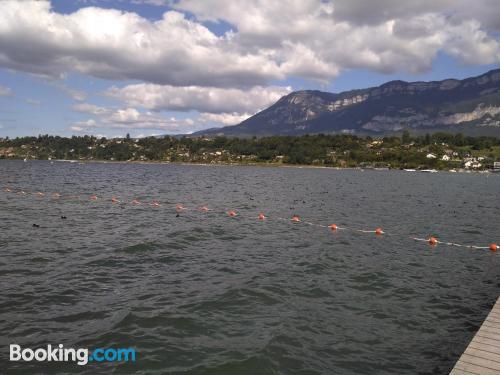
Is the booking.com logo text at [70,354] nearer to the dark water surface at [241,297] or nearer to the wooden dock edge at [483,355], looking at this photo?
the dark water surface at [241,297]

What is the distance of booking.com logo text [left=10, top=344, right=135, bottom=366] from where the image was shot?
12367 millimetres

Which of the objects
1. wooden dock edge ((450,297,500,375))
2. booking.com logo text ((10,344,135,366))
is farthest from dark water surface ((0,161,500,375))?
wooden dock edge ((450,297,500,375))

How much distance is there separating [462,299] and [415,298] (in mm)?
2294

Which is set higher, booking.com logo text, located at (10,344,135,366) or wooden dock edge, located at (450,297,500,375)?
wooden dock edge, located at (450,297,500,375)

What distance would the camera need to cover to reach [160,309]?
16469mm

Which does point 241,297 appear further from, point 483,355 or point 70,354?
point 483,355

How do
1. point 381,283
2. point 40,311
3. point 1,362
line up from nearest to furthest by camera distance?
point 1,362 → point 40,311 → point 381,283

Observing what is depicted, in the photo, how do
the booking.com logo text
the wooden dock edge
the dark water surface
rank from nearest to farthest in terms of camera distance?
the wooden dock edge
the booking.com logo text
the dark water surface

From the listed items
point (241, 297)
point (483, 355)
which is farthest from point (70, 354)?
point (483, 355)

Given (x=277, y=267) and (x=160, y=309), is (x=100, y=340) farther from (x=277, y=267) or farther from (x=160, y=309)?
(x=277, y=267)

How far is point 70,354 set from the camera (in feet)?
41.5

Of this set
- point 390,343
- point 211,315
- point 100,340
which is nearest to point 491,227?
point 390,343

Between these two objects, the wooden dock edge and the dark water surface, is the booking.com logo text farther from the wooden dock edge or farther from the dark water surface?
the wooden dock edge

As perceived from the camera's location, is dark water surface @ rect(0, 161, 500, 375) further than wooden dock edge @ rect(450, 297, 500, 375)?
Yes
